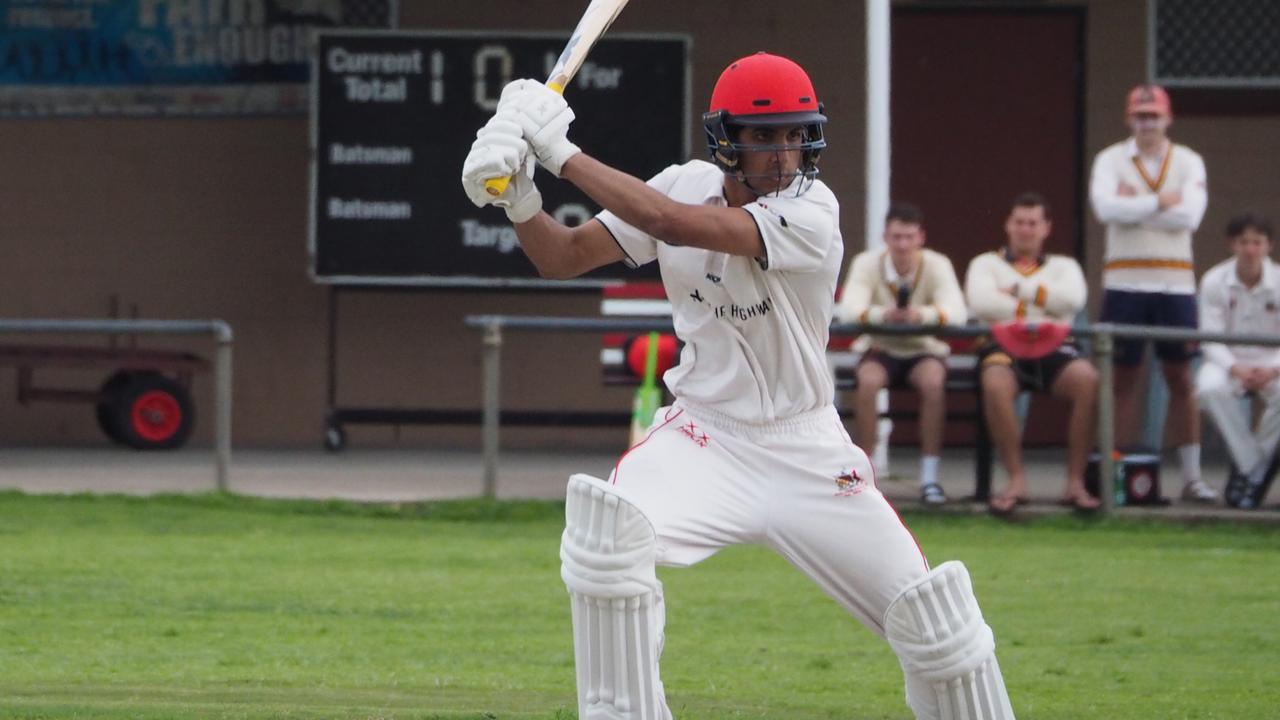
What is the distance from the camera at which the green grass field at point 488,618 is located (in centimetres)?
641

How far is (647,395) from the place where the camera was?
39.2ft

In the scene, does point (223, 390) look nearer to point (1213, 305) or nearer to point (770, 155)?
point (1213, 305)

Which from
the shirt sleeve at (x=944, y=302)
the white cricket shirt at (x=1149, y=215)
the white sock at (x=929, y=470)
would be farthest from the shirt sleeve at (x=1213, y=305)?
the white sock at (x=929, y=470)

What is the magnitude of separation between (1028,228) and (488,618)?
4.02 metres

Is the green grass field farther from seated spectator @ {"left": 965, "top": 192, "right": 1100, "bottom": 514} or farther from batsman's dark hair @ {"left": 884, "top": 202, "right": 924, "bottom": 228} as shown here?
batsman's dark hair @ {"left": 884, "top": 202, "right": 924, "bottom": 228}

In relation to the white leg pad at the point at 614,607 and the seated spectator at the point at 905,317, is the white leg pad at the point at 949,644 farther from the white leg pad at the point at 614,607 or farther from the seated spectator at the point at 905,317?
the seated spectator at the point at 905,317

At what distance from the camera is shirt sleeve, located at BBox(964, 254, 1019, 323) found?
10461mm

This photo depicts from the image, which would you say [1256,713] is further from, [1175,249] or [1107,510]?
[1175,249]

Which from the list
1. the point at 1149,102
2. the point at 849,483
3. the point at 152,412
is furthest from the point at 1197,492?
the point at 152,412

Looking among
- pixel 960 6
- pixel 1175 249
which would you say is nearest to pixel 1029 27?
pixel 960 6

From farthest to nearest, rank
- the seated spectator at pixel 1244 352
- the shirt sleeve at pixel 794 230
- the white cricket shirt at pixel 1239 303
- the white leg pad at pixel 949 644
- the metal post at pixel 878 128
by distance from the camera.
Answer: the metal post at pixel 878 128, the white cricket shirt at pixel 1239 303, the seated spectator at pixel 1244 352, the shirt sleeve at pixel 794 230, the white leg pad at pixel 949 644

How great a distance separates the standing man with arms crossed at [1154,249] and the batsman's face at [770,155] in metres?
5.86

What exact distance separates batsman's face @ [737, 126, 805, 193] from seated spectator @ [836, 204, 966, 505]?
5.41m

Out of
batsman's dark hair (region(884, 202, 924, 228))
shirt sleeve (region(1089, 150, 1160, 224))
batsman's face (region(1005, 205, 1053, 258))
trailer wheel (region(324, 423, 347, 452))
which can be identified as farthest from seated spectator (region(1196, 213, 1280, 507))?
trailer wheel (region(324, 423, 347, 452))
